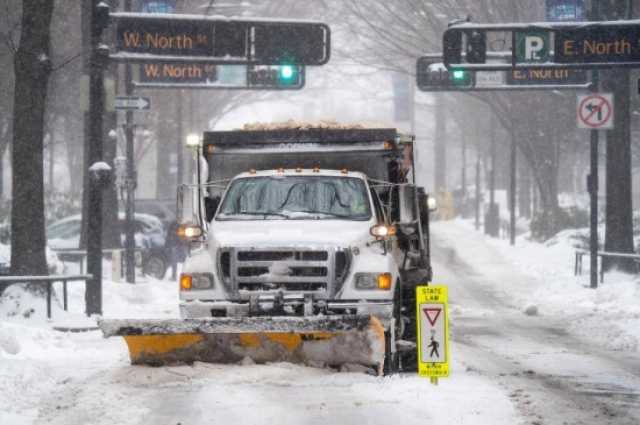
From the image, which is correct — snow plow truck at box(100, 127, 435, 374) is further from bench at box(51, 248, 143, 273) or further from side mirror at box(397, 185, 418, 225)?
bench at box(51, 248, 143, 273)

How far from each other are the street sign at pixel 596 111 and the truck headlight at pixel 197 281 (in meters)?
14.1

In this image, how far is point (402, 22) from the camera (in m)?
43.3

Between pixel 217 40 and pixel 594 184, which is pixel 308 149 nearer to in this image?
pixel 217 40

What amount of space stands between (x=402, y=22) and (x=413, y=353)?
96.3 feet

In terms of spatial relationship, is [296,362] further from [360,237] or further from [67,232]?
[67,232]

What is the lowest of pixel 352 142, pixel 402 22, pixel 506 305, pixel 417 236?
pixel 506 305

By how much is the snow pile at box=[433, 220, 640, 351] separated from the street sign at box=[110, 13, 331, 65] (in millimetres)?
6375

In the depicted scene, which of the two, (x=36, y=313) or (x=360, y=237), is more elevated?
(x=360, y=237)

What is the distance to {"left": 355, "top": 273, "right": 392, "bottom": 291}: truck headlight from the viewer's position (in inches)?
529

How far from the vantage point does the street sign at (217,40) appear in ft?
70.0

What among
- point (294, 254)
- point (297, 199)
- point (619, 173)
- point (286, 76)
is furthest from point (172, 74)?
point (294, 254)

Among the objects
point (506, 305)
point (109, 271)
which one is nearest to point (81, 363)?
point (506, 305)

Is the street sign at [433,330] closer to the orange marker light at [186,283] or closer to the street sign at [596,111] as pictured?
the orange marker light at [186,283]

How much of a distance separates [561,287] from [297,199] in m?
14.9
